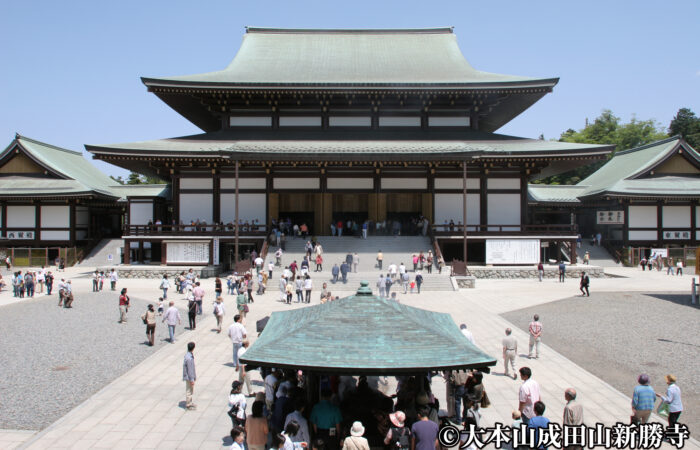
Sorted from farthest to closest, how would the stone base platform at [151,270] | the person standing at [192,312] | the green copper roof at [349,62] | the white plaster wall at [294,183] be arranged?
the white plaster wall at [294,183] < the green copper roof at [349,62] < the stone base platform at [151,270] < the person standing at [192,312]

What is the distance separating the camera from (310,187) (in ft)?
112

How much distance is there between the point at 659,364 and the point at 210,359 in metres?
12.5

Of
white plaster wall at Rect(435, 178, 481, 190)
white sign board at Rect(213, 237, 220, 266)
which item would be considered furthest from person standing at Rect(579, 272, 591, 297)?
white sign board at Rect(213, 237, 220, 266)

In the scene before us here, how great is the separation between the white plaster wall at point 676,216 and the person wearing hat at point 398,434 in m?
42.4

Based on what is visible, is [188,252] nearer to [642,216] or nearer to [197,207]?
[197,207]

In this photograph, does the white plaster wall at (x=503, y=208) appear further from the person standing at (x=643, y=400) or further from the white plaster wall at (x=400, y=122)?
the person standing at (x=643, y=400)

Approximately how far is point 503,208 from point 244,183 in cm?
1921

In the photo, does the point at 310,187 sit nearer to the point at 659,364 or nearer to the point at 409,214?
the point at 409,214

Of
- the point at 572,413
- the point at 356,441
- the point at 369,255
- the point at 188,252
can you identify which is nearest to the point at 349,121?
the point at 369,255

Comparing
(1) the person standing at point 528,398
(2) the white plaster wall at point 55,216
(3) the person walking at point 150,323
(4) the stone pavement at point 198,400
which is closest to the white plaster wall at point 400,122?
(4) the stone pavement at point 198,400

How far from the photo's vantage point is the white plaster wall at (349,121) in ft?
118

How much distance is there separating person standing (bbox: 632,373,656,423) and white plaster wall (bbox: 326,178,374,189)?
2716 cm

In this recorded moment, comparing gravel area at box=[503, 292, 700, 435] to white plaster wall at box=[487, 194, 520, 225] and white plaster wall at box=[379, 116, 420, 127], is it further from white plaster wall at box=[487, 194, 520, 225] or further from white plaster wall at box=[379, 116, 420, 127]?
white plaster wall at box=[379, 116, 420, 127]

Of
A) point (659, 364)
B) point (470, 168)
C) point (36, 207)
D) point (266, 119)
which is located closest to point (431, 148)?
point (470, 168)
